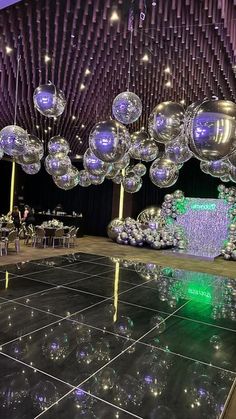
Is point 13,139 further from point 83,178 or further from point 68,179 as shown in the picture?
point 83,178

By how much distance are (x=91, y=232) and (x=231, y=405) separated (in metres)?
13.8

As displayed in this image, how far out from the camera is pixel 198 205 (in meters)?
12.2

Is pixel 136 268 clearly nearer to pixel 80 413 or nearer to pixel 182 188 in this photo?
pixel 80 413

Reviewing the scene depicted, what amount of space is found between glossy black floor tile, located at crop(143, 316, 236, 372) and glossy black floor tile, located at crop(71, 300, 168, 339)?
18cm

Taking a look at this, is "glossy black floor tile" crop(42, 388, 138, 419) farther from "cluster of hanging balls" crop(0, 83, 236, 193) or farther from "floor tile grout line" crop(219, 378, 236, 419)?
"cluster of hanging balls" crop(0, 83, 236, 193)

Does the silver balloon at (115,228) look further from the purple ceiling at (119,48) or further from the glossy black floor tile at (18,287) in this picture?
the glossy black floor tile at (18,287)

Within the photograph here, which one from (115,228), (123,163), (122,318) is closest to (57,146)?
(123,163)

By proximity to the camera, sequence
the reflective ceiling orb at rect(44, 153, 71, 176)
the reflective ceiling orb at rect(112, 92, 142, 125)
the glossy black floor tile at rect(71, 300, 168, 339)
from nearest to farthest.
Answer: the glossy black floor tile at rect(71, 300, 168, 339) < the reflective ceiling orb at rect(112, 92, 142, 125) < the reflective ceiling orb at rect(44, 153, 71, 176)

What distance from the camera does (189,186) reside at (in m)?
13.5

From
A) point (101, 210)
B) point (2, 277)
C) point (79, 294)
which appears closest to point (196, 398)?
point (79, 294)

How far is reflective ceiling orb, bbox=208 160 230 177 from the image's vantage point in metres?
5.60

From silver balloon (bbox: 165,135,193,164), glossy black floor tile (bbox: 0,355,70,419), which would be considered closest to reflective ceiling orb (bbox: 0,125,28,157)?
silver balloon (bbox: 165,135,193,164)

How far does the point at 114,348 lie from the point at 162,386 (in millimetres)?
790

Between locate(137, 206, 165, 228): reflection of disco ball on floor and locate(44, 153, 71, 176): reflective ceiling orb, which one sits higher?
locate(44, 153, 71, 176): reflective ceiling orb
